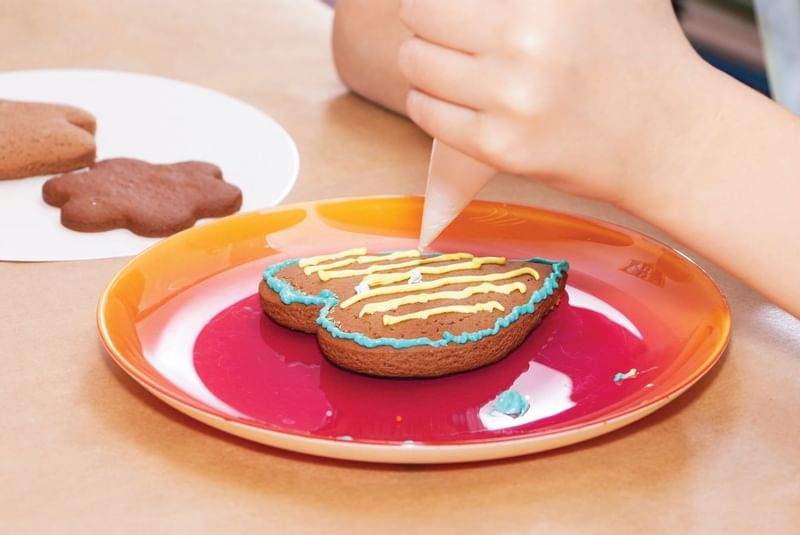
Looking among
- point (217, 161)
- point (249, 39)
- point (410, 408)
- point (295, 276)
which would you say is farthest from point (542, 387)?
point (249, 39)

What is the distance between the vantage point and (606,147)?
719mm

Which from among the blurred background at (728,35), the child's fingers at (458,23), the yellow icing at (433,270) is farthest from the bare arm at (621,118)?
the blurred background at (728,35)

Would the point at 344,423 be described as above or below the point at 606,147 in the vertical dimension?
below

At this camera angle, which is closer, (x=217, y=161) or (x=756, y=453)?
(x=756, y=453)

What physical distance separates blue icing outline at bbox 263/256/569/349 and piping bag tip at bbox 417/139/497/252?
87mm

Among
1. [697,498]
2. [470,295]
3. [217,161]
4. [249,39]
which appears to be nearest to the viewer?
[697,498]

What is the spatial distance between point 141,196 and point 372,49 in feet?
1.34

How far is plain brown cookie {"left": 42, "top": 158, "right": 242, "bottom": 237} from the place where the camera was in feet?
3.13

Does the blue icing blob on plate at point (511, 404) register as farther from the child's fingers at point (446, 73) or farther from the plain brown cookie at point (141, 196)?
the plain brown cookie at point (141, 196)

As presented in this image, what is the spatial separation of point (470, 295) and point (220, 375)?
190 millimetres

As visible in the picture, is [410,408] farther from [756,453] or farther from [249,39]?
[249,39]

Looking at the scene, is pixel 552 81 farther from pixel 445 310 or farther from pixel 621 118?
pixel 445 310

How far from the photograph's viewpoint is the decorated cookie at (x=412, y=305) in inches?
27.6

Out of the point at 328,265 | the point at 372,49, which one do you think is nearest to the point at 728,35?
the point at 372,49
